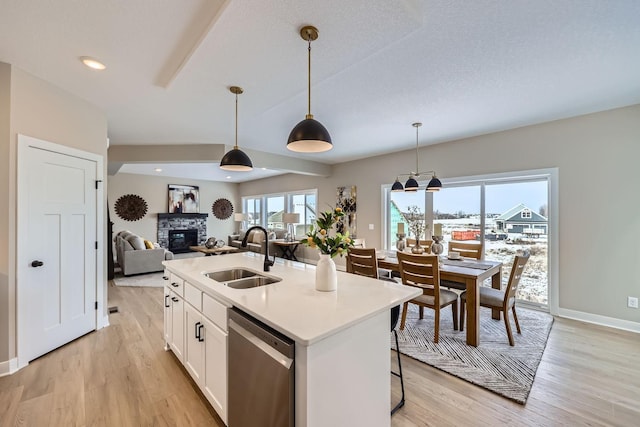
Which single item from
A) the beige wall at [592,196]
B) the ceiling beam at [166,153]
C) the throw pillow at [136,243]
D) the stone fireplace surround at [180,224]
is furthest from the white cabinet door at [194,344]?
the stone fireplace surround at [180,224]

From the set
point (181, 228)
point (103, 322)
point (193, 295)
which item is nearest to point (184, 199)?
point (181, 228)

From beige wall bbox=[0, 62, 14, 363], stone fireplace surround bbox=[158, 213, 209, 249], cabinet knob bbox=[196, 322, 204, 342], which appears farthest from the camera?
stone fireplace surround bbox=[158, 213, 209, 249]

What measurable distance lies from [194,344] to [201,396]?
1.30ft

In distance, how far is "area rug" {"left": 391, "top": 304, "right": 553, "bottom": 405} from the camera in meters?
2.17

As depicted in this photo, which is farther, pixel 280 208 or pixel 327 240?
pixel 280 208

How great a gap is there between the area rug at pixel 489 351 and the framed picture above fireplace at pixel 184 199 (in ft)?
27.0

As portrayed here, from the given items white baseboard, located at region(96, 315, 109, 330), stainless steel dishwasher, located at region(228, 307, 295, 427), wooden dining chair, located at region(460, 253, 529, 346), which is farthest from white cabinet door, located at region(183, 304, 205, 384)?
wooden dining chair, located at region(460, 253, 529, 346)

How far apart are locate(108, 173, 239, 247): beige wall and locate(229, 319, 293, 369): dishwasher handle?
8.28m

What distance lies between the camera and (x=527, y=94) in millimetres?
2799

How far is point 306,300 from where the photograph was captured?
1504mm

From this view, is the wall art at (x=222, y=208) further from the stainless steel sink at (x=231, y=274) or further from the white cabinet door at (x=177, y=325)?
the stainless steel sink at (x=231, y=274)

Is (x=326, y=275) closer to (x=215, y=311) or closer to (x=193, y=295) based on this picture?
(x=215, y=311)

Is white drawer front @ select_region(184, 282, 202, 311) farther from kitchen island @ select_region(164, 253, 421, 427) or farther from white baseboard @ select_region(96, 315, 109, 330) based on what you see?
white baseboard @ select_region(96, 315, 109, 330)

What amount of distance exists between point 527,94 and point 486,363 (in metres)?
2.69
